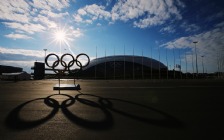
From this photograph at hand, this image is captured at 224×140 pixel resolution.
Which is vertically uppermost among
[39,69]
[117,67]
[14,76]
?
[117,67]

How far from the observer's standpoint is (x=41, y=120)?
273 inches

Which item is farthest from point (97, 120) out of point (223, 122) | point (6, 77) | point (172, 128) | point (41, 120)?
point (6, 77)

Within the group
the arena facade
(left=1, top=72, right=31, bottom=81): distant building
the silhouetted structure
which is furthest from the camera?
the arena facade

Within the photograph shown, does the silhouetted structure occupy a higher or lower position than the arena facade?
lower

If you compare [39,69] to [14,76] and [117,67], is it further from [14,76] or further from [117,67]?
[117,67]

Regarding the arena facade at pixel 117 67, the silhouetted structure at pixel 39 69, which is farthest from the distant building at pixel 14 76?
the arena facade at pixel 117 67

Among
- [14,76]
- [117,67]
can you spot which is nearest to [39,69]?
[14,76]

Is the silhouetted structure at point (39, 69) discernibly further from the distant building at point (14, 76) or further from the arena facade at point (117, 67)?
the arena facade at point (117, 67)

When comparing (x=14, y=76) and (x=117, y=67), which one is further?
(x=117, y=67)

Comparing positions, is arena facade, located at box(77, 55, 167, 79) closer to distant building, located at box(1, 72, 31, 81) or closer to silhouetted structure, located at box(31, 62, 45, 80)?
distant building, located at box(1, 72, 31, 81)

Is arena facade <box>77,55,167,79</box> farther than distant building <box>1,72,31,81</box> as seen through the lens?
Yes

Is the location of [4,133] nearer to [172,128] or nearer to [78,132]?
[78,132]

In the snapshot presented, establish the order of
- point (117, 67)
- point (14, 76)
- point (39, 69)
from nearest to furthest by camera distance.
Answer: point (39, 69) < point (14, 76) < point (117, 67)

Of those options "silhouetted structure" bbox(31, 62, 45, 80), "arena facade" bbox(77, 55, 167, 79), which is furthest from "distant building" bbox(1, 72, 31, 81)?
"arena facade" bbox(77, 55, 167, 79)
